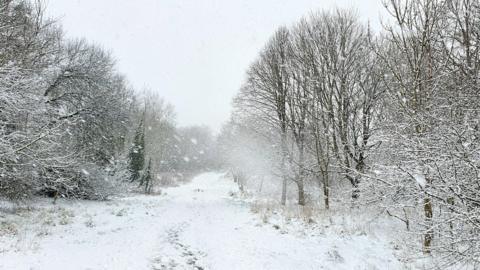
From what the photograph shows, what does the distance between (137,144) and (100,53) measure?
1513 cm

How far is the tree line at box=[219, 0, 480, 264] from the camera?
4.58 m

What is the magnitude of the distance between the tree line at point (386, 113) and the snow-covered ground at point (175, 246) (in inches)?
49.9

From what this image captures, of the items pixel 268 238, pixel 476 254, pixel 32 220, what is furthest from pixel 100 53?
pixel 476 254

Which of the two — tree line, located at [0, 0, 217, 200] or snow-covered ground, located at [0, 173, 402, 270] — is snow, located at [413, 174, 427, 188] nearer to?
snow-covered ground, located at [0, 173, 402, 270]

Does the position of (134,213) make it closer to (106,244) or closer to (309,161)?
(106,244)

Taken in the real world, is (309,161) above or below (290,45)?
A: below

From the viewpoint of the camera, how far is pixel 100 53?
20547 mm

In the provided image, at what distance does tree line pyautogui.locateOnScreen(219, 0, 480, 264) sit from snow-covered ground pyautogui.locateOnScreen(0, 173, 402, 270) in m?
1.27

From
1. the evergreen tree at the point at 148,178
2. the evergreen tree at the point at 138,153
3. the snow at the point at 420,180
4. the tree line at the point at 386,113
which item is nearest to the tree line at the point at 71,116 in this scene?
the evergreen tree at the point at 148,178

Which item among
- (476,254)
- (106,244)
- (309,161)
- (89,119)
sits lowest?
(106,244)

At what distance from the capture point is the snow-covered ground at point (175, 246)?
6664 mm

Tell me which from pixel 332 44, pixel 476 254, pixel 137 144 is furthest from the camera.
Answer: pixel 137 144

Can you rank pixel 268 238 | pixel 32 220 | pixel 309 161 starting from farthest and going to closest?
1. pixel 309 161
2. pixel 32 220
3. pixel 268 238

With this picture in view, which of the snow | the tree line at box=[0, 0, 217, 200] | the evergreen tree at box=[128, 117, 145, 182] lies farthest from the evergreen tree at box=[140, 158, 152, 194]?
the snow
